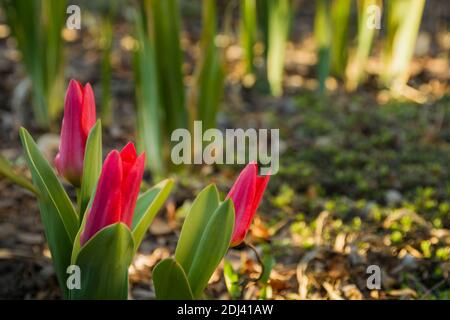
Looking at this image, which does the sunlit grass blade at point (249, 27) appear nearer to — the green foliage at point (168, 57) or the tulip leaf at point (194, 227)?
the green foliage at point (168, 57)

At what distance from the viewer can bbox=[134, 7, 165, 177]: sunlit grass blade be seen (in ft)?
6.31

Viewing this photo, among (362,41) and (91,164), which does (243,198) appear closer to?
(91,164)

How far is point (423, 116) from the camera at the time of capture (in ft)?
8.73

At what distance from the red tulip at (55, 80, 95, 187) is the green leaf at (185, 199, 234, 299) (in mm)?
223

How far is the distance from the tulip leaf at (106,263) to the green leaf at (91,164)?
3.9 inches

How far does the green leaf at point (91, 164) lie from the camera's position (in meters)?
1.06

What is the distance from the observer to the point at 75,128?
→ 42.3 inches

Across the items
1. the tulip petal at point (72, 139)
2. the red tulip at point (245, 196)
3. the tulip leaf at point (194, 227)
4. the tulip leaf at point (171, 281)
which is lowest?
the tulip leaf at point (171, 281)

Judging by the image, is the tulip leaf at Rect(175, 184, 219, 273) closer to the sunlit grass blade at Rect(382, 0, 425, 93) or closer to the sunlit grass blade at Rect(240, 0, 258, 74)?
the sunlit grass blade at Rect(240, 0, 258, 74)

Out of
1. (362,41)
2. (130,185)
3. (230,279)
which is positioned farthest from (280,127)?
(130,185)

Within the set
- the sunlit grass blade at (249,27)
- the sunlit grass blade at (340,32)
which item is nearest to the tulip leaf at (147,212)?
the sunlit grass blade at (249,27)

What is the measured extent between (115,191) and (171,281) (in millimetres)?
162

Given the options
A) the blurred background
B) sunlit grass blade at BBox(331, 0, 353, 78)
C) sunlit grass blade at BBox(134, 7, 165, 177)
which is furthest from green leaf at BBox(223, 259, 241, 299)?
sunlit grass blade at BBox(331, 0, 353, 78)
